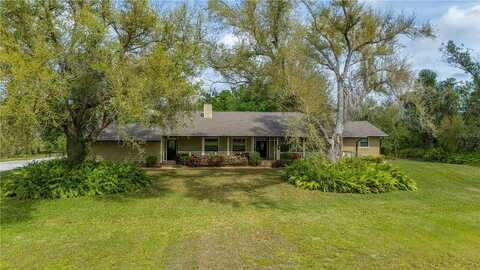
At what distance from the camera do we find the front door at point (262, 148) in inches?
994

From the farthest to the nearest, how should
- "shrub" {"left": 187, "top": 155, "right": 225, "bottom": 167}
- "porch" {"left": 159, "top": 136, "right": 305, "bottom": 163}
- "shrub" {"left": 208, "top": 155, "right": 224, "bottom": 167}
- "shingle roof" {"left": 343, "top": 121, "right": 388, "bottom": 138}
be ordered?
1. "shingle roof" {"left": 343, "top": 121, "right": 388, "bottom": 138}
2. "porch" {"left": 159, "top": 136, "right": 305, "bottom": 163}
3. "shrub" {"left": 208, "top": 155, "right": 224, "bottom": 167}
4. "shrub" {"left": 187, "top": 155, "right": 225, "bottom": 167}

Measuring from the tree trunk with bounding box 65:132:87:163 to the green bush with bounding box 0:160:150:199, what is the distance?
1.17ft

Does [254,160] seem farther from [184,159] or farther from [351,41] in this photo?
[351,41]

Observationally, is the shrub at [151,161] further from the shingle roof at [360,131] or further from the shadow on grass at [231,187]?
the shingle roof at [360,131]

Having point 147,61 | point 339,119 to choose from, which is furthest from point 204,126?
point 147,61

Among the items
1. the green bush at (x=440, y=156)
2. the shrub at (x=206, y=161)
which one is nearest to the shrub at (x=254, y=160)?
the shrub at (x=206, y=161)

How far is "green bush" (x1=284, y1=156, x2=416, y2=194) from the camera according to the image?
1298 cm

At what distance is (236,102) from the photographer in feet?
143

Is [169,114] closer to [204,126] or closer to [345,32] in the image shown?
[345,32]

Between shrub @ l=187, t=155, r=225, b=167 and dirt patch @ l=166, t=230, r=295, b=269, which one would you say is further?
shrub @ l=187, t=155, r=225, b=167

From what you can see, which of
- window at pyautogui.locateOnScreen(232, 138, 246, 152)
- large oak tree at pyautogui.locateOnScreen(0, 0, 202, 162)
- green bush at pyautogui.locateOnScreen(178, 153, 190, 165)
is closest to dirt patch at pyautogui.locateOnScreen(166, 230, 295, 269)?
large oak tree at pyautogui.locateOnScreen(0, 0, 202, 162)

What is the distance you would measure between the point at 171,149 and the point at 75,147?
11.3 metres

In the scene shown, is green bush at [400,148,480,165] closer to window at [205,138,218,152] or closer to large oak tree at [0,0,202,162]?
window at [205,138,218,152]

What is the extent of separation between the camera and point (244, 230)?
7770mm
